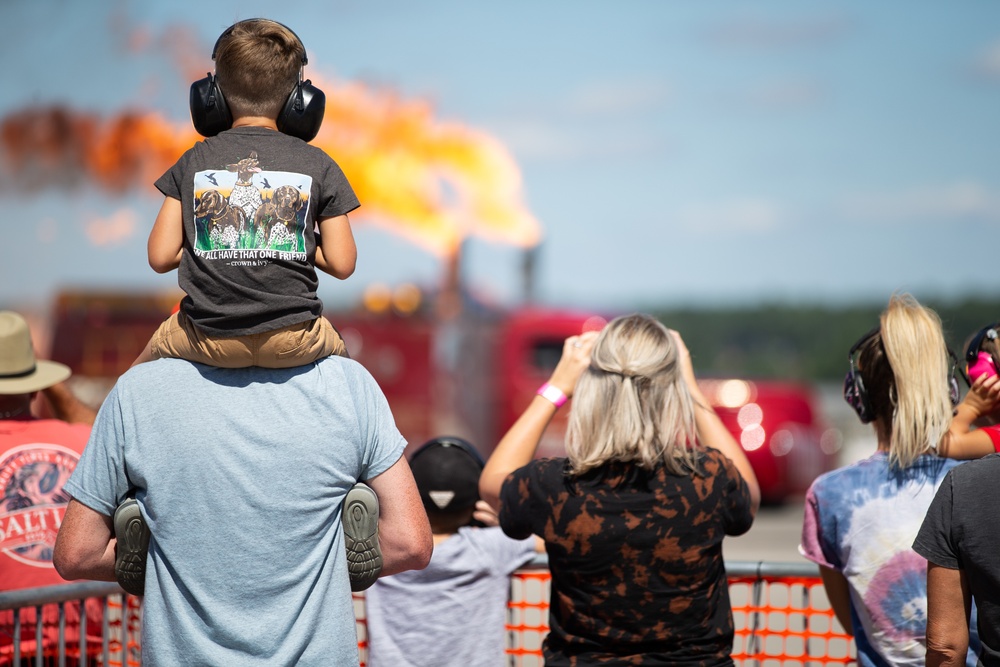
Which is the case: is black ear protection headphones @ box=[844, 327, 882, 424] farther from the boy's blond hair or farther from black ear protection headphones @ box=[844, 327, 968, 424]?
the boy's blond hair

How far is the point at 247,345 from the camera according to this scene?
2.20 meters

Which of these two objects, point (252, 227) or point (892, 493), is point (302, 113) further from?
point (892, 493)

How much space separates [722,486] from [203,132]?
5.29 feet

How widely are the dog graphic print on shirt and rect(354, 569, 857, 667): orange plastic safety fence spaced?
1.76m

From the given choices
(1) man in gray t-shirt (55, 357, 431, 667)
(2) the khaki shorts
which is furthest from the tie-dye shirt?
(2) the khaki shorts

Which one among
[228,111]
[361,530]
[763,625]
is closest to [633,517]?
[361,530]

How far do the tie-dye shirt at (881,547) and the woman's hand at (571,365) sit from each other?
832mm

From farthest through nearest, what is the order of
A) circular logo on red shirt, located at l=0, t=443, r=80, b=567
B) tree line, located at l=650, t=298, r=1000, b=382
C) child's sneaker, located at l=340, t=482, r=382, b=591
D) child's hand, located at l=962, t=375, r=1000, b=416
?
tree line, located at l=650, t=298, r=1000, b=382 < circular logo on red shirt, located at l=0, t=443, r=80, b=567 < child's hand, located at l=962, t=375, r=1000, b=416 < child's sneaker, located at l=340, t=482, r=382, b=591

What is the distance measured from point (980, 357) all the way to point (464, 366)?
14130 mm

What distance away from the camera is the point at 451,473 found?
340cm

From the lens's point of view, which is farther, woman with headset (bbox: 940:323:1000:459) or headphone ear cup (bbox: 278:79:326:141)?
woman with headset (bbox: 940:323:1000:459)

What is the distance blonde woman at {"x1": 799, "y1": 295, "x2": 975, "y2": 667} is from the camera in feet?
9.83

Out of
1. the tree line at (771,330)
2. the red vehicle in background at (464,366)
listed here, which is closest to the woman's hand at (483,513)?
the red vehicle in background at (464,366)

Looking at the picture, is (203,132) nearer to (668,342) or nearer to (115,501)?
(115,501)
